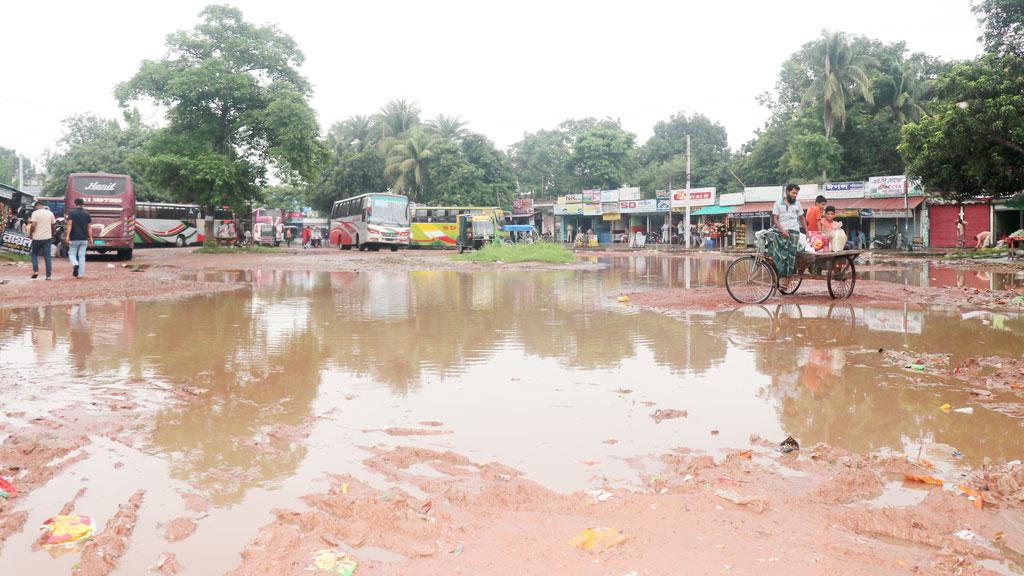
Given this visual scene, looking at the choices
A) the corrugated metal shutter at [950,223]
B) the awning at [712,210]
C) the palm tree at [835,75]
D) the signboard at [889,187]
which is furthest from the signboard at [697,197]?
the corrugated metal shutter at [950,223]

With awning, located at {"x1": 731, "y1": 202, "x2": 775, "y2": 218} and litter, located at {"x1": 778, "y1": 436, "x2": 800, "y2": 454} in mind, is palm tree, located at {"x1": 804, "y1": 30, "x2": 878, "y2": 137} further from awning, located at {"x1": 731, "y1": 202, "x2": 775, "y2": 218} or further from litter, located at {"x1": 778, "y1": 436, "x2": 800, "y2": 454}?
litter, located at {"x1": 778, "y1": 436, "x2": 800, "y2": 454}

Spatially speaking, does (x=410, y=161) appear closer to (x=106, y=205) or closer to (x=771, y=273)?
(x=106, y=205)

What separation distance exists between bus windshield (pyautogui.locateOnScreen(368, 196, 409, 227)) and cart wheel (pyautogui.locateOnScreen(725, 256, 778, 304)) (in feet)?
98.1

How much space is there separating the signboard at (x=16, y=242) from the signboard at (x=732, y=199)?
36806mm

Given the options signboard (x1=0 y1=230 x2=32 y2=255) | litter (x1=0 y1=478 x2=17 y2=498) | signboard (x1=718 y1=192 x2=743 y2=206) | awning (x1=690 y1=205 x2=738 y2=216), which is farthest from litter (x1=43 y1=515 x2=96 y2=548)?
signboard (x1=718 y1=192 x2=743 y2=206)

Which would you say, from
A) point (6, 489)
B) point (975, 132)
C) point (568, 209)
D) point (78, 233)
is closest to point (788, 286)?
point (6, 489)

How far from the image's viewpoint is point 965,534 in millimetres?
3043

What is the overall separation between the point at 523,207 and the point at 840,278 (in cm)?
4958

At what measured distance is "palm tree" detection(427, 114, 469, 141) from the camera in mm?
57997

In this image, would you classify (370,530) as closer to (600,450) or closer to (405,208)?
(600,450)

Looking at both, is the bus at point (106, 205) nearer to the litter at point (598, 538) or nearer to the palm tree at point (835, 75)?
the litter at point (598, 538)

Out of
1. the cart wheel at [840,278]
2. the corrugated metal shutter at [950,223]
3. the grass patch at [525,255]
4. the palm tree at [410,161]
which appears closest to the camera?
the cart wheel at [840,278]

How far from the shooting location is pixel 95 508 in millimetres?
3301

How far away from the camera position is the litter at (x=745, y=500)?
3.28 m
